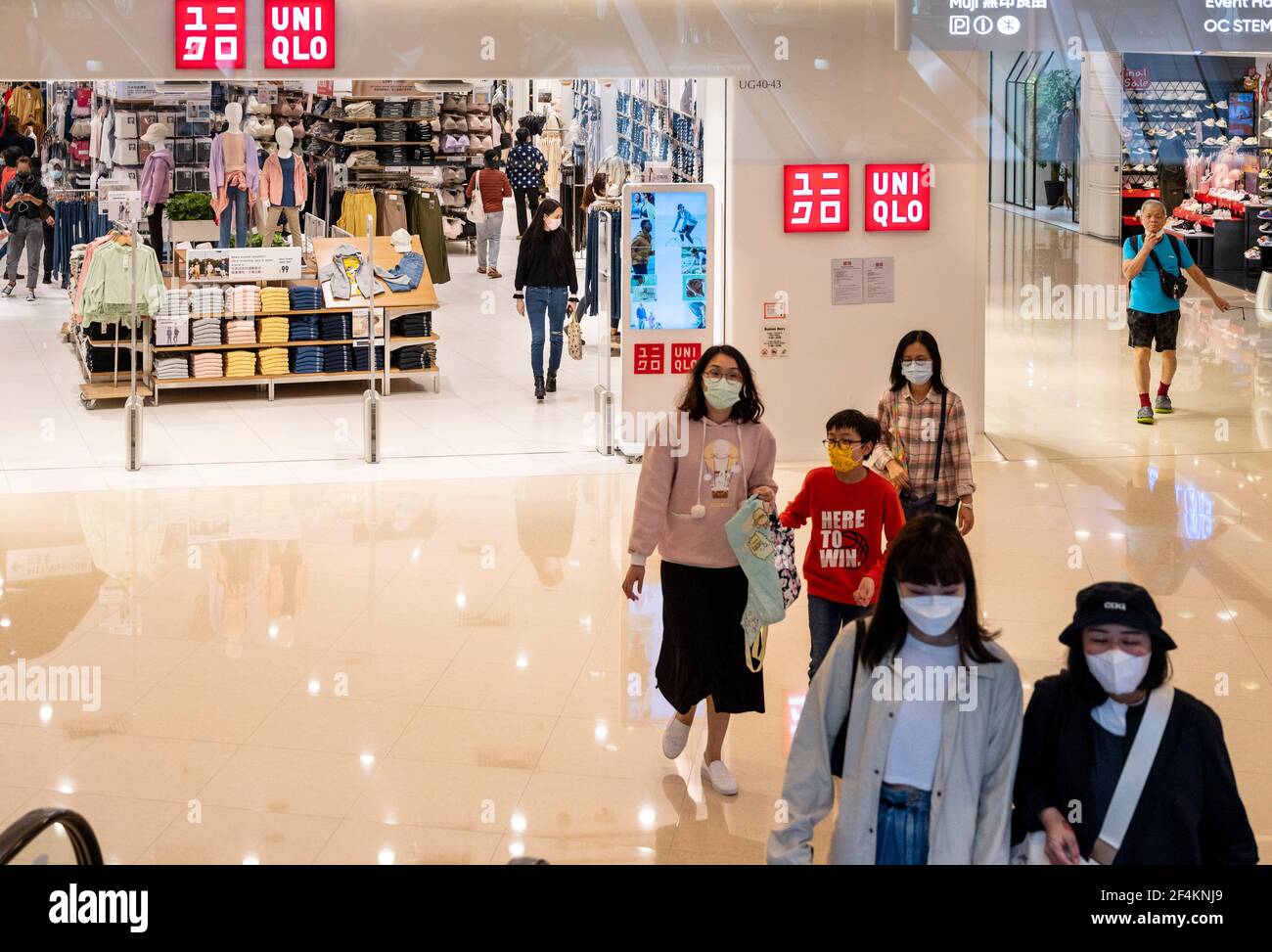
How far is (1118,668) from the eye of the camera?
10.0 ft

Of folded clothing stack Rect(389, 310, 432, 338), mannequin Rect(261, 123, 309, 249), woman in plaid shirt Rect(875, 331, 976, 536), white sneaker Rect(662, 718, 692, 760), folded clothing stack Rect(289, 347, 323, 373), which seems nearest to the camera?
white sneaker Rect(662, 718, 692, 760)

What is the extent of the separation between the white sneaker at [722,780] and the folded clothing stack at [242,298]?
27.1 ft

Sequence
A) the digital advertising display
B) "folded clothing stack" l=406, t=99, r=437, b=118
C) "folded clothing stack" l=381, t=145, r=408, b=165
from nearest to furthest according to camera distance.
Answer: the digital advertising display < "folded clothing stack" l=381, t=145, r=408, b=165 < "folded clothing stack" l=406, t=99, r=437, b=118

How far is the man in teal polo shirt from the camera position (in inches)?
456

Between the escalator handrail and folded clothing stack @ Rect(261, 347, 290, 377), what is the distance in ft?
30.8

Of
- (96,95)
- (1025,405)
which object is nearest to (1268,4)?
(1025,405)

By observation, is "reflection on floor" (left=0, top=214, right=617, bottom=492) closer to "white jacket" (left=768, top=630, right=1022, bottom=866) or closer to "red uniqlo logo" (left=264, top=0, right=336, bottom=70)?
"red uniqlo logo" (left=264, top=0, right=336, bottom=70)

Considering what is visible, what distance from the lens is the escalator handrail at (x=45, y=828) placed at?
3.30 m

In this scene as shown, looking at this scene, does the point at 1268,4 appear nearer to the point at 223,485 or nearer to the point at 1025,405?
the point at 1025,405

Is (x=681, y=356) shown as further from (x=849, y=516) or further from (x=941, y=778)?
(x=941, y=778)

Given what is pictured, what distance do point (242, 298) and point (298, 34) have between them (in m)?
3.17

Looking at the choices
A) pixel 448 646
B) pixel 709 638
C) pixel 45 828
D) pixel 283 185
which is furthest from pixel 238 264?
pixel 45 828

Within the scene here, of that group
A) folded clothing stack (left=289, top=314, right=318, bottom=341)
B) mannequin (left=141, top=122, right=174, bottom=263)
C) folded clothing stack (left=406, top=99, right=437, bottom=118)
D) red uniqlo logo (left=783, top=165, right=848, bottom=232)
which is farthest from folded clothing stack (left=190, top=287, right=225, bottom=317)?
folded clothing stack (left=406, top=99, right=437, bottom=118)
